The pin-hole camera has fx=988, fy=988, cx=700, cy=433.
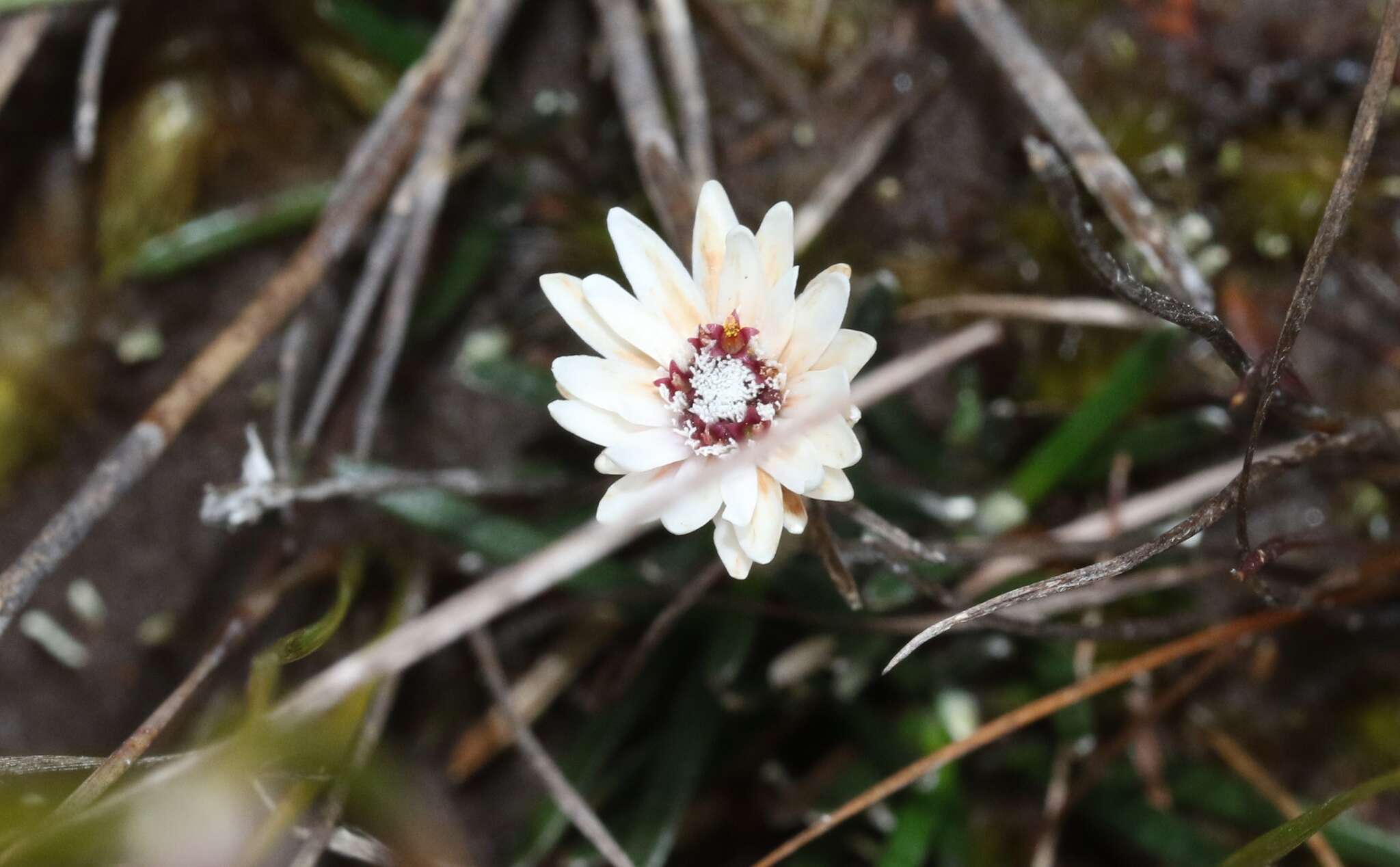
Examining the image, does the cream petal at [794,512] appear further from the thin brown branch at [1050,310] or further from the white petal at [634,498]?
the thin brown branch at [1050,310]

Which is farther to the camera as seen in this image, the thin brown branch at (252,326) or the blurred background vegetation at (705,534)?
the blurred background vegetation at (705,534)

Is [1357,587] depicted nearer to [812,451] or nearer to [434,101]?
[812,451]

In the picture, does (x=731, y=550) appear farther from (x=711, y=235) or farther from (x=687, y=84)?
(x=687, y=84)

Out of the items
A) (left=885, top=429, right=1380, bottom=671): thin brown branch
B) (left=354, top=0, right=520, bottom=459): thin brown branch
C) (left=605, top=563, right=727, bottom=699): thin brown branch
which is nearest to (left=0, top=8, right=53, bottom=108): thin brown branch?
(left=354, top=0, right=520, bottom=459): thin brown branch

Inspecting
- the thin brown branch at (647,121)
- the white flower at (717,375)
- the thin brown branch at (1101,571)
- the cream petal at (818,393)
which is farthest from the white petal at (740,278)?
the thin brown branch at (1101,571)

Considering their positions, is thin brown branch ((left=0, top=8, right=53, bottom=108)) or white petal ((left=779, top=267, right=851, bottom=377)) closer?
white petal ((left=779, top=267, right=851, bottom=377))

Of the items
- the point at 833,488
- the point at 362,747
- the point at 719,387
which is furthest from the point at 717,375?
the point at 362,747

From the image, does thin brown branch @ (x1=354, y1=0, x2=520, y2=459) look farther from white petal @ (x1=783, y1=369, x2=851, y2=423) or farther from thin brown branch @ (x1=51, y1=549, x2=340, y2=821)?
white petal @ (x1=783, y1=369, x2=851, y2=423)
